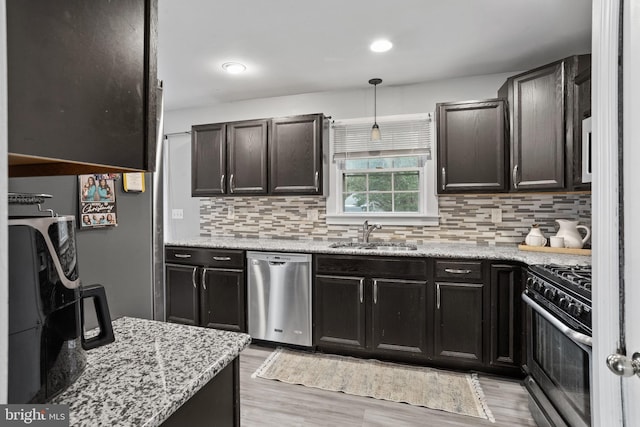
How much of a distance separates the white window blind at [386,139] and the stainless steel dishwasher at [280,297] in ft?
4.15

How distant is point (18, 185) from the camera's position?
2.91 feet

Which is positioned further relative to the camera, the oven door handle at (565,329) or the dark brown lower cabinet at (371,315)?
the dark brown lower cabinet at (371,315)

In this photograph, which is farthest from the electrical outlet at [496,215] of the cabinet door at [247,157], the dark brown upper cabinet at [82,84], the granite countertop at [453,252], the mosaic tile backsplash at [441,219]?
the dark brown upper cabinet at [82,84]

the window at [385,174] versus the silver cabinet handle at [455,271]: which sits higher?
the window at [385,174]

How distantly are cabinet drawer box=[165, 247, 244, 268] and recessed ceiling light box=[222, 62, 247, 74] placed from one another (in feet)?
5.33

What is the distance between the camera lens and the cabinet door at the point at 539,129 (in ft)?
8.00

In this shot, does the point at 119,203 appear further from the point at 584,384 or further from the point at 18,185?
the point at 584,384

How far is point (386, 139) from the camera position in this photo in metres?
3.37

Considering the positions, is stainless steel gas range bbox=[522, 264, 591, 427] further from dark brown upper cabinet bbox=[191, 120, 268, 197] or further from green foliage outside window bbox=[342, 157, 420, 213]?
dark brown upper cabinet bbox=[191, 120, 268, 197]

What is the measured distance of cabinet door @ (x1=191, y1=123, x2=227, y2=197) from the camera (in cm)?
349

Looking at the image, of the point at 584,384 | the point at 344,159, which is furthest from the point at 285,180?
the point at 584,384

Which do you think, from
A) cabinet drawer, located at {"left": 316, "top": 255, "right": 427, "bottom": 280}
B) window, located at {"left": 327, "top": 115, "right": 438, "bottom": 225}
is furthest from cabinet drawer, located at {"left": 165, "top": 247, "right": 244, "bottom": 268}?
window, located at {"left": 327, "top": 115, "right": 438, "bottom": 225}

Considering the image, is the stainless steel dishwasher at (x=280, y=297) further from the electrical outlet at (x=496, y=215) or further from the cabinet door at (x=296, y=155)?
the electrical outlet at (x=496, y=215)

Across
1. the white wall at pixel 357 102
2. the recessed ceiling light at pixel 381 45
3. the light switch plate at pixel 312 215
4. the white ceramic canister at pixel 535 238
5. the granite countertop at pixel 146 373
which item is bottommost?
the granite countertop at pixel 146 373
